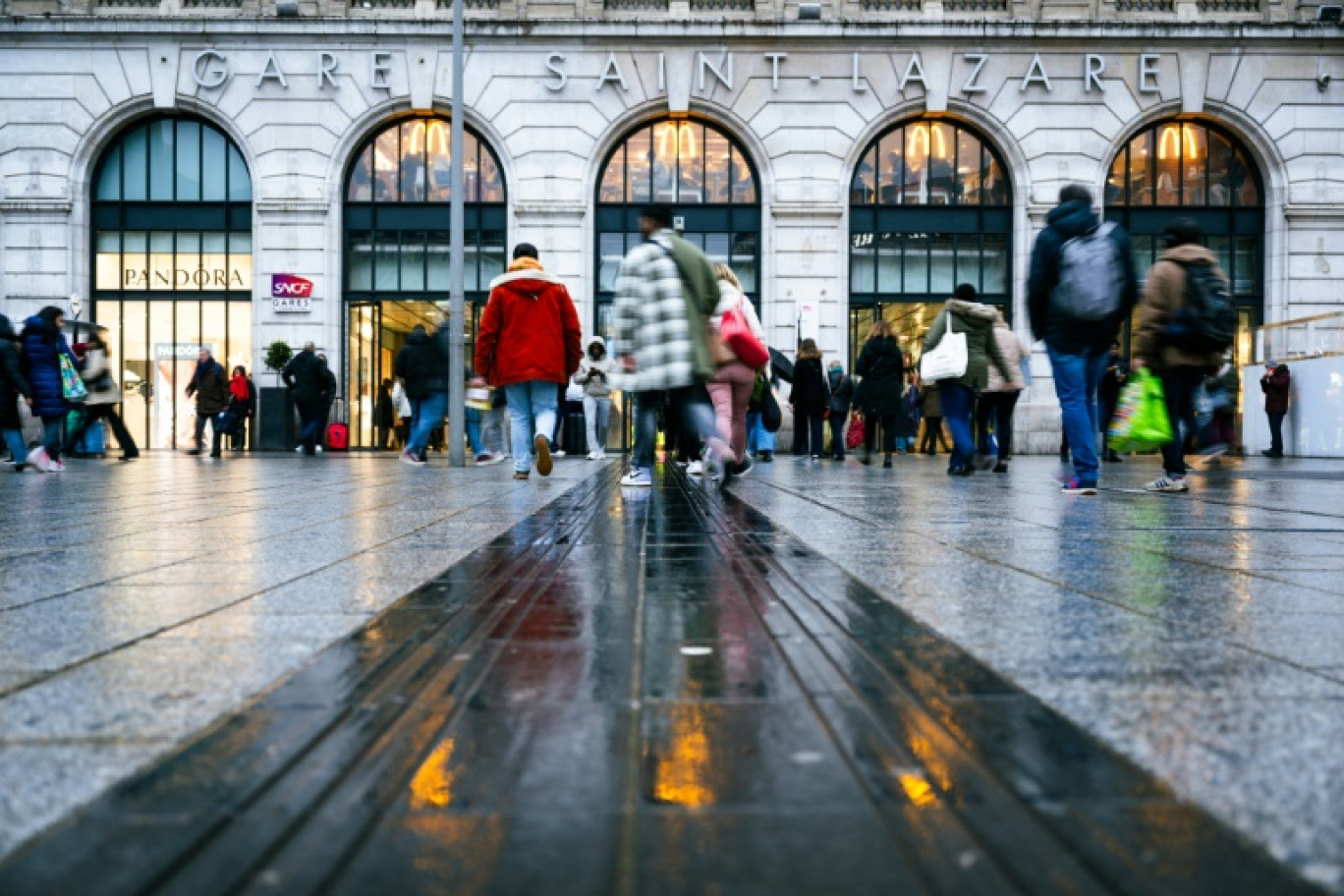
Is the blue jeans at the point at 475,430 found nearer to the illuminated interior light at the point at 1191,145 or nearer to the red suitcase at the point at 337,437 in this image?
the red suitcase at the point at 337,437

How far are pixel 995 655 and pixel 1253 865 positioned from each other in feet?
4.18

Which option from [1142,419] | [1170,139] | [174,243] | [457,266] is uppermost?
→ [1170,139]

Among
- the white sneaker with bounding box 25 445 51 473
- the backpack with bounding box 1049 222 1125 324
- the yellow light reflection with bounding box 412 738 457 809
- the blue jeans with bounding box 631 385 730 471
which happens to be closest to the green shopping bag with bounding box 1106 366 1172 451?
the backpack with bounding box 1049 222 1125 324

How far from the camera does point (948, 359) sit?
12.2 m

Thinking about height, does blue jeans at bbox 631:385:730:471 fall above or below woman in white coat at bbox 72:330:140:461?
below

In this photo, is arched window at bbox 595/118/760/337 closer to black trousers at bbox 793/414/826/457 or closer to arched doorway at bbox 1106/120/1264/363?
black trousers at bbox 793/414/826/457

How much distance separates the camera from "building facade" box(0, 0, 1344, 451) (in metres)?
23.6

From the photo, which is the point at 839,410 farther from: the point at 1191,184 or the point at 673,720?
the point at 673,720

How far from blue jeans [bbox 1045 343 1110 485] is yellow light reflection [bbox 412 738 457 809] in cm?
734

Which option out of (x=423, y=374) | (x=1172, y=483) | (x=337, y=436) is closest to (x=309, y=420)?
(x=337, y=436)

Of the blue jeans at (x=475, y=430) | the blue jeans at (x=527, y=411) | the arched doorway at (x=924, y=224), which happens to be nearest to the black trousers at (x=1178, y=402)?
the blue jeans at (x=527, y=411)

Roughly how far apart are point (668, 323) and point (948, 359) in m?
5.05

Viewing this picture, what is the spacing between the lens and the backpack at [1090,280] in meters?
8.35

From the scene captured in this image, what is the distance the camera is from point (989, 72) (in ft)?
78.5
